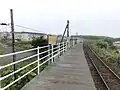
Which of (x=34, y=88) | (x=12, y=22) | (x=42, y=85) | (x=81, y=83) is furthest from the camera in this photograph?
(x=12, y=22)

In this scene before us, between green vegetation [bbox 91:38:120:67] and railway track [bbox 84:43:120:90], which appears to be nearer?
railway track [bbox 84:43:120:90]

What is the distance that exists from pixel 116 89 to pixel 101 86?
560 mm

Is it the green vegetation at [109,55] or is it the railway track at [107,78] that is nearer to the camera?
the railway track at [107,78]

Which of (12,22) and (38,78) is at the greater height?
(12,22)

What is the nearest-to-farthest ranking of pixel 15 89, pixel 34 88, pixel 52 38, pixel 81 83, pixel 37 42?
pixel 34 88 < pixel 81 83 < pixel 15 89 < pixel 52 38 < pixel 37 42

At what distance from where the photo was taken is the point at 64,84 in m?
6.23

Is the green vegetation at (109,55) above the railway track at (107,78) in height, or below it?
below

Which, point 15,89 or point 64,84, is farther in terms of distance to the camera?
point 15,89

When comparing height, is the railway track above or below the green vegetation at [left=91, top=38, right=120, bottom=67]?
above

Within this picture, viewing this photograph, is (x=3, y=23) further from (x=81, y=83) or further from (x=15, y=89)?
(x=81, y=83)

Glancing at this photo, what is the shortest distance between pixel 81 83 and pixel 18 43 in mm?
12166

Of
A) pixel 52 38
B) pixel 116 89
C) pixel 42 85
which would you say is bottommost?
pixel 116 89

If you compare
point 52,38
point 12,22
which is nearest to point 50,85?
point 12,22

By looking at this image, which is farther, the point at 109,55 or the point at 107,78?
the point at 109,55
